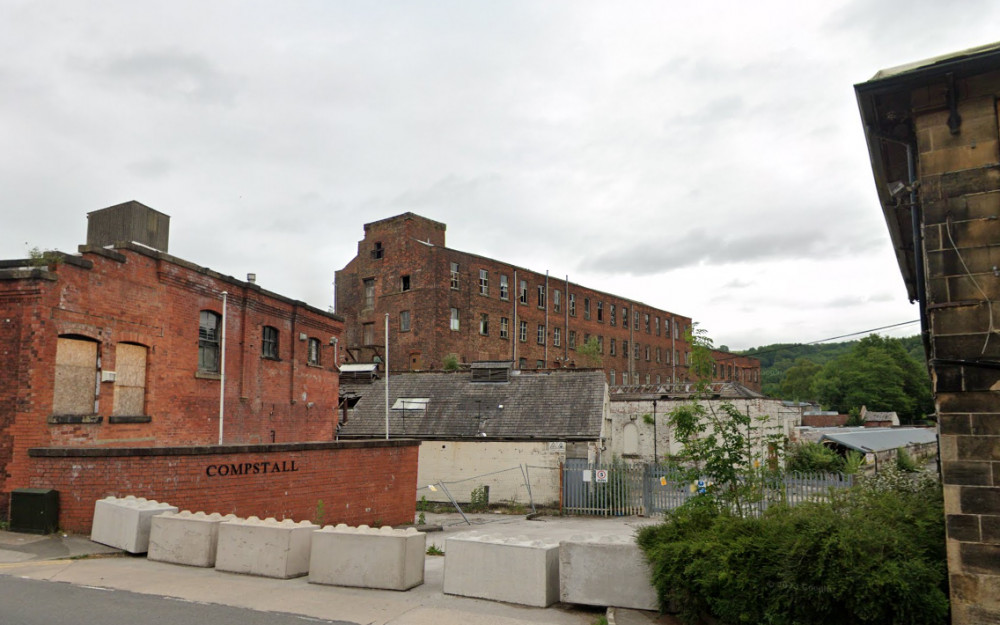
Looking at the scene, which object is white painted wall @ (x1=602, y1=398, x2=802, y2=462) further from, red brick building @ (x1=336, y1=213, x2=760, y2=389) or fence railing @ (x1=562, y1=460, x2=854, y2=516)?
fence railing @ (x1=562, y1=460, x2=854, y2=516)

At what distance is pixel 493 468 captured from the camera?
95.0 feet

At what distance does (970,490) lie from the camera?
7.37 metres

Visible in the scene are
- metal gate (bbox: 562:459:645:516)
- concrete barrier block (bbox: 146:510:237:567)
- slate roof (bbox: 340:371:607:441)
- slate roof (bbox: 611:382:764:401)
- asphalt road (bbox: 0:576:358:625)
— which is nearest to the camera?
asphalt road (bbox: 0:576:358:625)

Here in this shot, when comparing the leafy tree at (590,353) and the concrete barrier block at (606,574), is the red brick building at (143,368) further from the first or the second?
the leafy tree at (590,353)

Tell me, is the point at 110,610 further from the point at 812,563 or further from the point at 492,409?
the point at 492,409

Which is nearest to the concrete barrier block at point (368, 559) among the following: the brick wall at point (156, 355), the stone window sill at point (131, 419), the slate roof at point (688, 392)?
the brick wall at point (156, 355)

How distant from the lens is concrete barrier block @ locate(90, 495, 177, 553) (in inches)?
445

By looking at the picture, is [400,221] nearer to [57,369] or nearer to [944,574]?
[57,369]

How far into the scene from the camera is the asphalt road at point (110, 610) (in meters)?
7.85

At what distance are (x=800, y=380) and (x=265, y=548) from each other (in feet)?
433

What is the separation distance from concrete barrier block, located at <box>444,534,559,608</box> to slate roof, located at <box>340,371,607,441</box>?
63.3 ft

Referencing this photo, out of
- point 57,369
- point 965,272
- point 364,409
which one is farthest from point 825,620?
point 364,409

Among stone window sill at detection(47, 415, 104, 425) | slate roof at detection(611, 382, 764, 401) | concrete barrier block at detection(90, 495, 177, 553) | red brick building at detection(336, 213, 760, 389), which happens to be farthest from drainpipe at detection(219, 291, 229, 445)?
red brick building at detection(336, 213, 760, 389)

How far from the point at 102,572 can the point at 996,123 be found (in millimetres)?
13180
